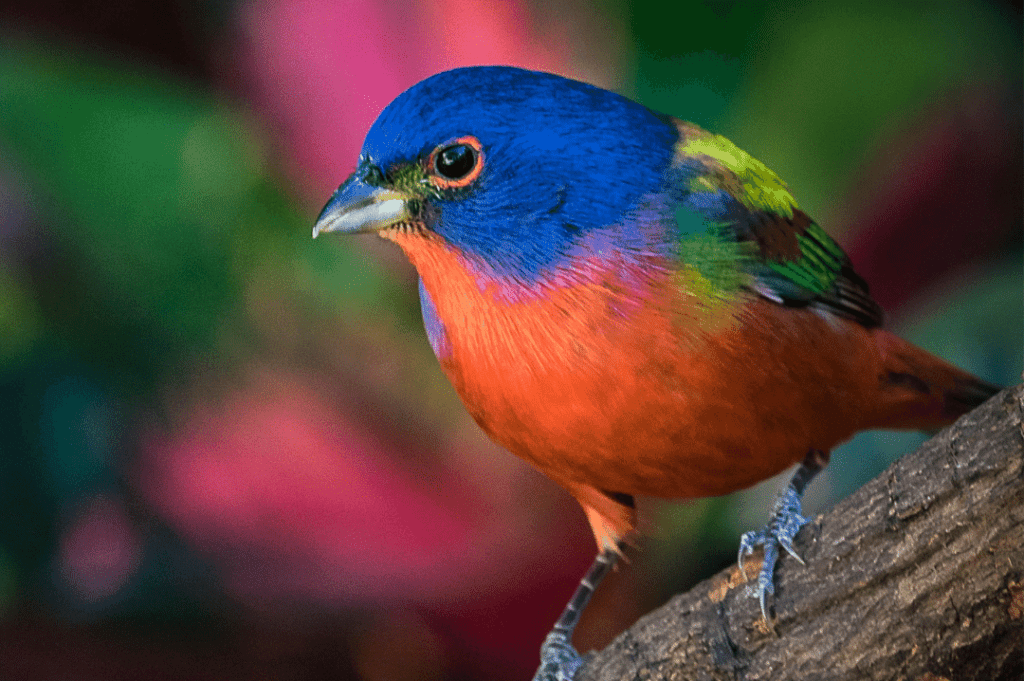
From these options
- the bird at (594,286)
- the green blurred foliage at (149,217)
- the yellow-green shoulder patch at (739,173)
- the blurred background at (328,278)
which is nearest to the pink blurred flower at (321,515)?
the blurred background at (328,278)

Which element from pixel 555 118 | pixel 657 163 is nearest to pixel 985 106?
pixel 657 163

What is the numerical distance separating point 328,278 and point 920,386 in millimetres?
1011

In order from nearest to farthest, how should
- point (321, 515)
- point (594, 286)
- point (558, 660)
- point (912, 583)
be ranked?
1. point (912, 583)
2. point (594, 286)
3. point (558, 660)
4. point (321, 515)

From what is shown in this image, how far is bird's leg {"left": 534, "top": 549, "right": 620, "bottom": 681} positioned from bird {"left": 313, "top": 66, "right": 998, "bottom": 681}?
0.27m

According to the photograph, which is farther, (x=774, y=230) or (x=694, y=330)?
(x=774, y=230)

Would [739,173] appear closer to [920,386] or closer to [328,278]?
[920,386]

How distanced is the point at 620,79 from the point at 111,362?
3.49ft

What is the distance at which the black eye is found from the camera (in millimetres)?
1134

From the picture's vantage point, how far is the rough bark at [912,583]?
2.81ft

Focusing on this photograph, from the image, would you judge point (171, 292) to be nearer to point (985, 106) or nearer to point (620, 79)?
point (620, 79)

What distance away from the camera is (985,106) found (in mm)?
1736

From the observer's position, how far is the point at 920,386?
54.7 inches

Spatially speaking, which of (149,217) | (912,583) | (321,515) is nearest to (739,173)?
(912,583)

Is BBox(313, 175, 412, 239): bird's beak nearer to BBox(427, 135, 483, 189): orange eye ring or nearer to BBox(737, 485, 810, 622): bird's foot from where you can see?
BBox(427, 135, 483, 189): orange eye ring
